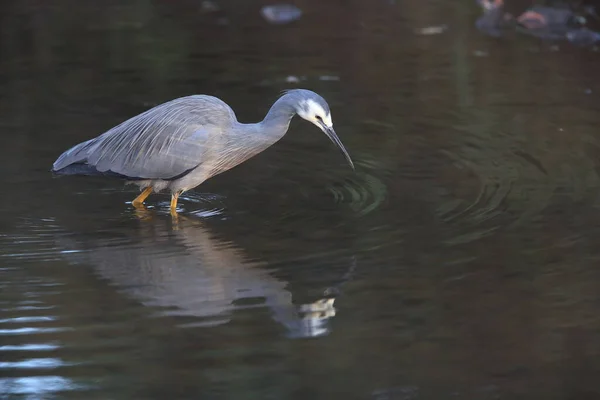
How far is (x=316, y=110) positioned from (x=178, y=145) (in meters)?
1.10

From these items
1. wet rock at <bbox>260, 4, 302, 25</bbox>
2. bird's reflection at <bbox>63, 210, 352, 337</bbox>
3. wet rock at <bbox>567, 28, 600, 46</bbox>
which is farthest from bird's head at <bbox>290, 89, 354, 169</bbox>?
wet rock at <bbox>260, 4, 302, 25</bbox>

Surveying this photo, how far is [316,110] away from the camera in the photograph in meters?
7.79

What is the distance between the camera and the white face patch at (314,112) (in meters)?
7.77

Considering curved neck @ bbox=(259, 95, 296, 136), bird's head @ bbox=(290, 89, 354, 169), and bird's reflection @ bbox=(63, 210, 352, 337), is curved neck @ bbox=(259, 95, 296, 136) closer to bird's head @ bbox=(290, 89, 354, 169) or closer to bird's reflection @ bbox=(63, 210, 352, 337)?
bird's head @ bbox=(290, 89, 354, 169)

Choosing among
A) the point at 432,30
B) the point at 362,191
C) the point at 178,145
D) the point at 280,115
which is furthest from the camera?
the point at 432,30

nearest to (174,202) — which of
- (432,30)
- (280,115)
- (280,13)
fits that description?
(280,115)

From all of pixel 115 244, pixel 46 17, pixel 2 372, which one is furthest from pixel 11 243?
pixel 46 17

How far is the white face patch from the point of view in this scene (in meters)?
7.77

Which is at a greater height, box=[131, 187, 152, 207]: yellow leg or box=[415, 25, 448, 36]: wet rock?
box=[131, 187, 152, 207]: yellow leg

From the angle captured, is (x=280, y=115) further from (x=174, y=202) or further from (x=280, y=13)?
(x=280, y=13)

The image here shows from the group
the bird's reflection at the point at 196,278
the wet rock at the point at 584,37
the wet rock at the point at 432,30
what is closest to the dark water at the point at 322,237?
the bird's reflection at the point at 196,278

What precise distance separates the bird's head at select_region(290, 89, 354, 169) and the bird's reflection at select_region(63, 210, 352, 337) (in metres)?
1.00

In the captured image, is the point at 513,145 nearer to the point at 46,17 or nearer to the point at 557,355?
the point at 557,355

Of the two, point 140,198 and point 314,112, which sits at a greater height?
point 314,112
